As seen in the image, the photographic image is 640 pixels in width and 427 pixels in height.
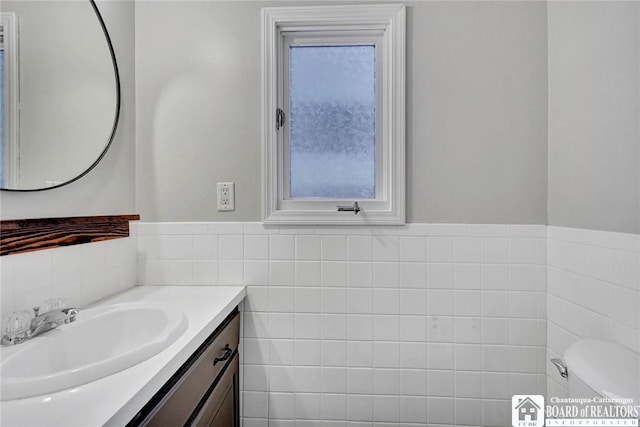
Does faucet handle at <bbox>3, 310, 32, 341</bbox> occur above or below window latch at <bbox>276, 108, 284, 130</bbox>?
below

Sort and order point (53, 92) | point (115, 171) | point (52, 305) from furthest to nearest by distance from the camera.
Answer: point (115, 171)
point (53, 92)
point (52, 305)

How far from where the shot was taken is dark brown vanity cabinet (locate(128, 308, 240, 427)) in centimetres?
76

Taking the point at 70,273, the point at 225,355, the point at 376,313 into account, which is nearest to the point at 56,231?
the point at 70,273

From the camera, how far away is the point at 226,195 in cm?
143

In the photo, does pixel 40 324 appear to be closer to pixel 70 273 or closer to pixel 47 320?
pixel 47 320

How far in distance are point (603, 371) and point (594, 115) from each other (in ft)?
2.70

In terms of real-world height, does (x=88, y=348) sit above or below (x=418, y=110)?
below

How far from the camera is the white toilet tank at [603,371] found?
0.79m

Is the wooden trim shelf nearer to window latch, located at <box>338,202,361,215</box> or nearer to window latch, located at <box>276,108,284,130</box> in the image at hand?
window latch, located at <box>276,108,284,130</box>

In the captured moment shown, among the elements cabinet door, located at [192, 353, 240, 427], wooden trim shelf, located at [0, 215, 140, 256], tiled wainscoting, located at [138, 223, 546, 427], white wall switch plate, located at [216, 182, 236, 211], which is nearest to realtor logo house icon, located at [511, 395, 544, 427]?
tiled wainscoting, located at [138, 223, 546, 427]

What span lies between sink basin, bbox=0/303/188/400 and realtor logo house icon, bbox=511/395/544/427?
54.1 inches

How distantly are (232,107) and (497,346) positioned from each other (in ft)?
5.02

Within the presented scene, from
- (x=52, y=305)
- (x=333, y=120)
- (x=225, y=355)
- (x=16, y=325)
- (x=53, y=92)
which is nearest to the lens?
(x=16, y=325)

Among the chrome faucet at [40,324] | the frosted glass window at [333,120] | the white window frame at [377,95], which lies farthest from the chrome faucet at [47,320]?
the frosted glass window at [333,120]
